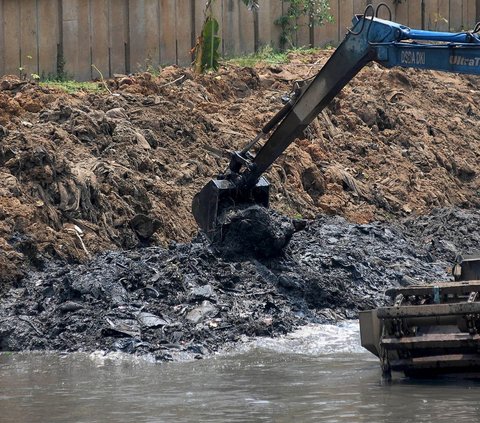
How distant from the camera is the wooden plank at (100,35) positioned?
23.9m

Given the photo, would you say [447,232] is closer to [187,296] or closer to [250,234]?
[250,234]

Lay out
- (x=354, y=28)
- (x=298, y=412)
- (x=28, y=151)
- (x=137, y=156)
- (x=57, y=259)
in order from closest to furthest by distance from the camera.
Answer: (x=298, y=412), (x=354, y=28), (x=57, y=259), (x=28, y=151), (x=137, y=156)

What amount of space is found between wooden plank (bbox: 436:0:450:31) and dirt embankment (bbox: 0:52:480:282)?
269cm

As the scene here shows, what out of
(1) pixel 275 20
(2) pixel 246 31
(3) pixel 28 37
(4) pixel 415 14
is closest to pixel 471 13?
(4) pixel 415 14

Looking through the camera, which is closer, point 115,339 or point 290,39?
point 115,339

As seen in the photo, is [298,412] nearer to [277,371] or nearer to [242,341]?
[277,371]

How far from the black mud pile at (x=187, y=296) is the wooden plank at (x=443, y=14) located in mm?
12613

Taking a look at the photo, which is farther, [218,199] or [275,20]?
[275,20]

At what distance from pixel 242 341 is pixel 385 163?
9193 mm

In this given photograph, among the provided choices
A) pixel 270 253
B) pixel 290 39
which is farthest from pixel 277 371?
pixel 290 39

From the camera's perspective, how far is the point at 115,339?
15.5m

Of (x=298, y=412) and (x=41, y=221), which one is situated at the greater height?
(x=41, y=221)

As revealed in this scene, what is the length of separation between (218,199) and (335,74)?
2506 mm

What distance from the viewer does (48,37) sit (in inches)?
919
